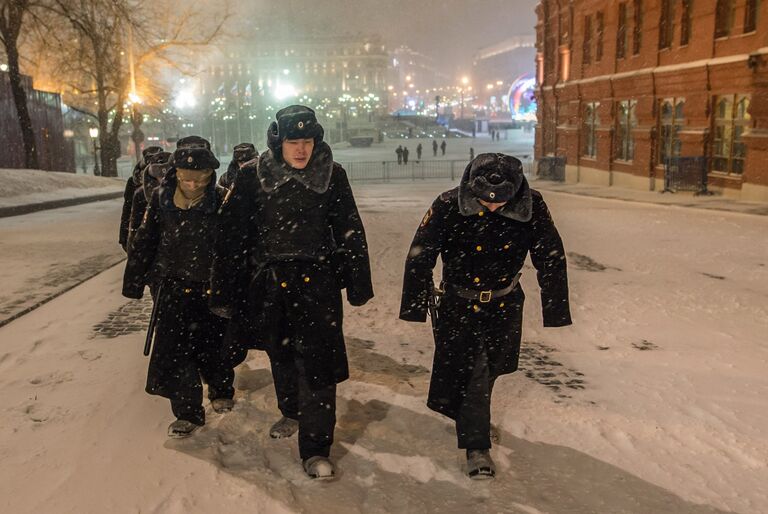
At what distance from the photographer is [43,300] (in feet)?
27.3

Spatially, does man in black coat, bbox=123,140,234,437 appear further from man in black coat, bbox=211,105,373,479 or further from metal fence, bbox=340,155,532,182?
metal fence, bbox=340,155,532,182

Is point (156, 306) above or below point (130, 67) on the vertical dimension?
below

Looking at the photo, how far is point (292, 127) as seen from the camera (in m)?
3.85

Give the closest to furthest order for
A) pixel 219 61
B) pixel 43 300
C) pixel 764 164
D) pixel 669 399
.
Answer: pixel 669 399 < pixel 43 300 < pixel 764 164 < pixel 219 61

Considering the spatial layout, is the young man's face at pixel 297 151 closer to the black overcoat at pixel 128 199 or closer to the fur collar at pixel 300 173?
the fur collar at pixel 300 173

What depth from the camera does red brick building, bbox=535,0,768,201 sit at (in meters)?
19.6

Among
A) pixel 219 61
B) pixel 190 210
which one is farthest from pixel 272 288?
pixel 219 61

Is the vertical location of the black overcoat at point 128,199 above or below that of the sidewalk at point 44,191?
above

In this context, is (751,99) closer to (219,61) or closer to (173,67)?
(173,67)

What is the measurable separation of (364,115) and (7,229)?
93.1 meters

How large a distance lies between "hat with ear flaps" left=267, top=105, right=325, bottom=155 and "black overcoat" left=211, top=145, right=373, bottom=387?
105mm

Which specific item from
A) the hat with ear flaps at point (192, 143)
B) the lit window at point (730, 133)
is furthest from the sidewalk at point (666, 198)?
the hat with ear flaps at point (192, 143)

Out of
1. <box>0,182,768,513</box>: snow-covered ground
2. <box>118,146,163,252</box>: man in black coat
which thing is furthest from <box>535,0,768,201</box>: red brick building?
<box>118,146,163,252</box>: man in black coat

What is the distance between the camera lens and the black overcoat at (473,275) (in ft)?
12.4
